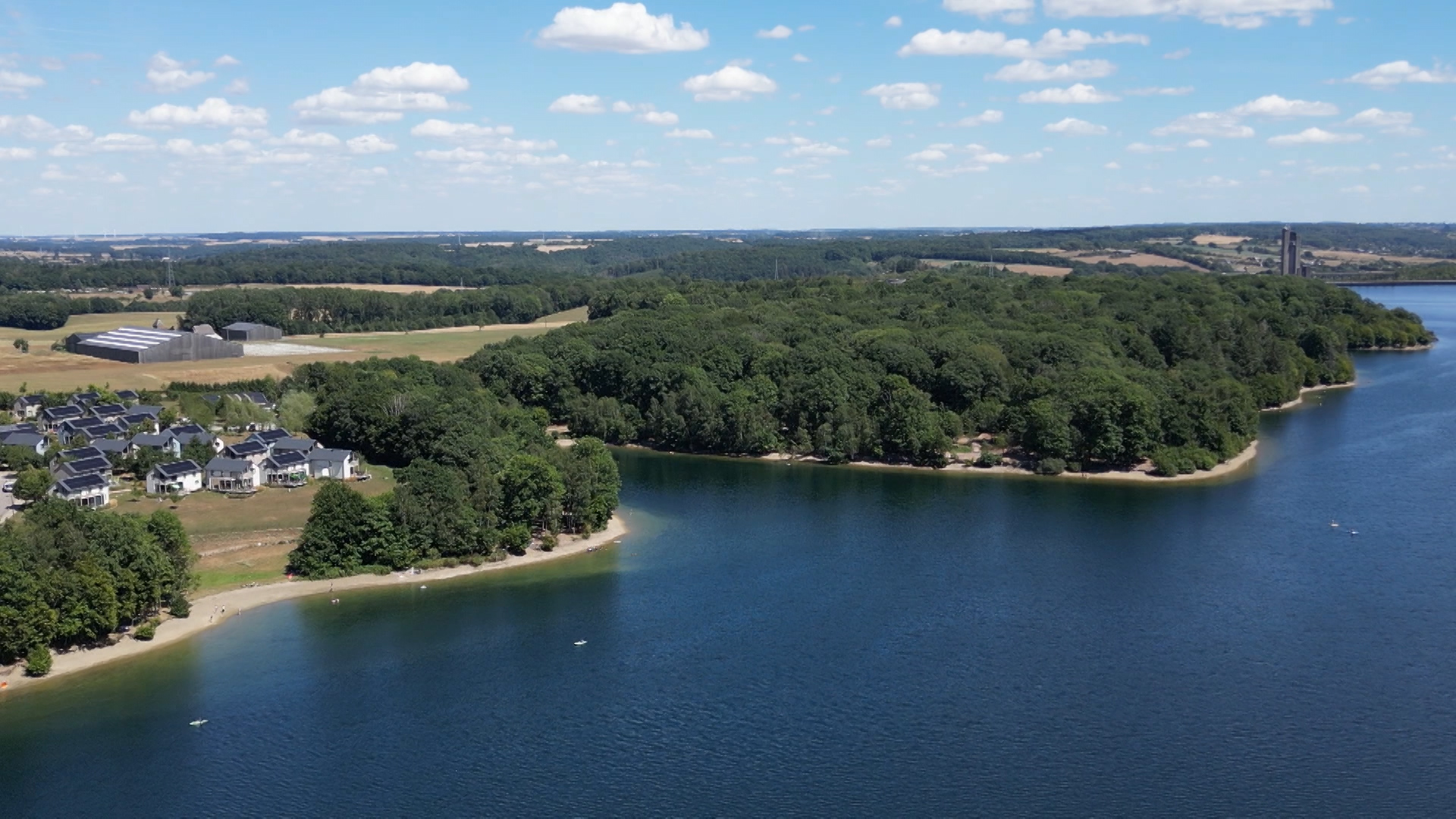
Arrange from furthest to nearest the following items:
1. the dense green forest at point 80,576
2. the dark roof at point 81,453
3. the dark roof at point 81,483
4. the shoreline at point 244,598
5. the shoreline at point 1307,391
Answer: the shoreline at point 1307,391
the dark roof at point 81,453
the dark roof at point 81,483
the shoreline at point 244,598
the dense green forest at point 80,576

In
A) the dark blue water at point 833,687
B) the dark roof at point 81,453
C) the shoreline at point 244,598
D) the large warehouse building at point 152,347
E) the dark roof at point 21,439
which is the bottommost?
the dark blue water at point 833,687

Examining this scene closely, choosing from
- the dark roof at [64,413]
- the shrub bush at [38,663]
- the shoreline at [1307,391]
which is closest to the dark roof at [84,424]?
the dark roof at [64,413]

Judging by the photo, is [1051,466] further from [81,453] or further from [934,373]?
[81,453]

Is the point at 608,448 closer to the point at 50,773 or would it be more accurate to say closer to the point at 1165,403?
the point at 1165,403

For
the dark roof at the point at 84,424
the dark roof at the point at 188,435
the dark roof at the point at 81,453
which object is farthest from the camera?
the dark roof at the point at 84,424

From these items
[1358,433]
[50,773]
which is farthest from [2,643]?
[1358,433]

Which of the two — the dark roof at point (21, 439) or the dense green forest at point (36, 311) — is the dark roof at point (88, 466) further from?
the dense green forest at point (36, 311)

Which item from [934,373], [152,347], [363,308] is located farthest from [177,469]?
[363,308]

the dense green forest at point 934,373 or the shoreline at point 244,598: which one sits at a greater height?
the dense green forest at point 934,373
